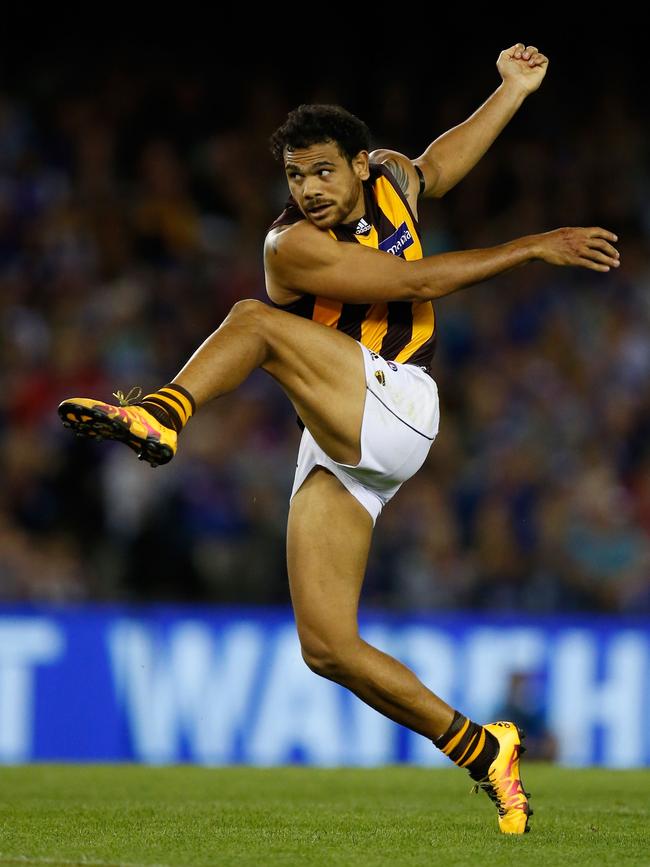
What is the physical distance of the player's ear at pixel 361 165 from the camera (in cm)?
517

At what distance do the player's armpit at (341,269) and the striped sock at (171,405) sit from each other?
62 centimetres

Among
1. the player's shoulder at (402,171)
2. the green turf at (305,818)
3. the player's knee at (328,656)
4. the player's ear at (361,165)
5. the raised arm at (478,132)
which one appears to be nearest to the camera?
the green turf at (305,818)

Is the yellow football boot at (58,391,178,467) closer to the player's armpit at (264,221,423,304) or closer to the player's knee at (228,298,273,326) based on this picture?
the player's knee at (228,298,273,326)

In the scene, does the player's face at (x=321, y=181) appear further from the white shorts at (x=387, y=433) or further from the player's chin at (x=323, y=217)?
the white shorts at (x=387, y=433)

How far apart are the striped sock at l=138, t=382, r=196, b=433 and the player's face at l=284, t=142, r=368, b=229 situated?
0.82 metres

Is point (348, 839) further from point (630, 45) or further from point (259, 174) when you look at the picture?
point (630, 45)

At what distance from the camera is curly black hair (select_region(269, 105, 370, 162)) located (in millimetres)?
5035

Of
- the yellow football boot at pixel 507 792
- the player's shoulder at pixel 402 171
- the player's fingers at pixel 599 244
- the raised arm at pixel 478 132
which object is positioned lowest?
the yellow football boot at pixel 507 792

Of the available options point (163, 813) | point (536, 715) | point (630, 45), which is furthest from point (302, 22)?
point (163, 813)

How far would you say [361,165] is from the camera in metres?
5.21

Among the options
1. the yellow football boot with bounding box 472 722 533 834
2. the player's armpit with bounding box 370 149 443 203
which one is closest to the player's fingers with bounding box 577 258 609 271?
the player's armpit with bounding box 370 149 443 203

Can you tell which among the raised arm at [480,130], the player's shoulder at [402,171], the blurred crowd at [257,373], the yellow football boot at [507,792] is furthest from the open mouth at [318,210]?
the blurred crowd at [257,373]

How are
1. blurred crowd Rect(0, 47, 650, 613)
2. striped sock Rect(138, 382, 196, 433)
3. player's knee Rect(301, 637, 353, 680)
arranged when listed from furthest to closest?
1. blurred crowd Rect(0, 47, 650, 613)
2. player's knee Rect(301, 637, 353, 680)
3. striped sock Rect(138, 382, 196, 433)

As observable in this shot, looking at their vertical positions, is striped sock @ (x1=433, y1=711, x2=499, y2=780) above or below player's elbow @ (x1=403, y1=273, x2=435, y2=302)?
below
